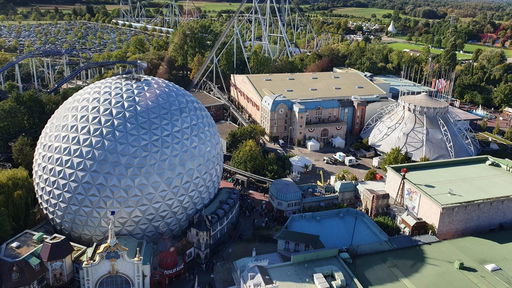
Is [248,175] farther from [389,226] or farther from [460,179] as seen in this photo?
[460,179]

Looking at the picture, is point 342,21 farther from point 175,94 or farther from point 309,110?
point 175,94

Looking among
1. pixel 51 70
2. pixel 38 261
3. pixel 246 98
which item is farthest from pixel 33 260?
pixel 51 70

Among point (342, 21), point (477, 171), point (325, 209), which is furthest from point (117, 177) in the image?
point (342, 21)

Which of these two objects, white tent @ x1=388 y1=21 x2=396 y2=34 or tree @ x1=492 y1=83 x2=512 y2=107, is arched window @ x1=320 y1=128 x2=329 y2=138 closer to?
tree @ x1=492 y1=83 x2=512 y2=107

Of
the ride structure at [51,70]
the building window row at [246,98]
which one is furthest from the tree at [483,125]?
the ride structure at [51,70]

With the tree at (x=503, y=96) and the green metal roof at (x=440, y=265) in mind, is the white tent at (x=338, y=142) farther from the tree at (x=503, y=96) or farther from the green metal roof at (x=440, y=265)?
the tree at (x=503, y=96)

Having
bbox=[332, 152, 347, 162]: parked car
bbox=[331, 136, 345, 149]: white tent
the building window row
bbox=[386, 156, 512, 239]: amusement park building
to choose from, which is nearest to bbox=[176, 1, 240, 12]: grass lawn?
the building window row
